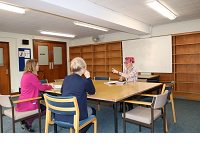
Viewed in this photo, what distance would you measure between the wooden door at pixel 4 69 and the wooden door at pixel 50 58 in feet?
3.62

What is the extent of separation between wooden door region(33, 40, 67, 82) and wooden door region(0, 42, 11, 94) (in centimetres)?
110

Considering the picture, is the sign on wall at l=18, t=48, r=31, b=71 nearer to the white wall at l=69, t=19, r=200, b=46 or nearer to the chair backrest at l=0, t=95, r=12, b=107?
the white wall at l=69, t=19, r=200, b=46

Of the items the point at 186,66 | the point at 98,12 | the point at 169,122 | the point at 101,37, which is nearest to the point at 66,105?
the point at 169,122

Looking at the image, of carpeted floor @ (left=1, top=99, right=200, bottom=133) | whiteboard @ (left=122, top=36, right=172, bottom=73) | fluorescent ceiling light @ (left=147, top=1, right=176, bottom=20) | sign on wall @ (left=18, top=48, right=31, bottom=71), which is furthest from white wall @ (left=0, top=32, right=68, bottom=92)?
fluorescent ceiling light @ (left=147, top=1, right=176, bottom=20)

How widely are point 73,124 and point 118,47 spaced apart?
528 cm

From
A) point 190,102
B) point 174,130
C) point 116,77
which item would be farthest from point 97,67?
point 174,130

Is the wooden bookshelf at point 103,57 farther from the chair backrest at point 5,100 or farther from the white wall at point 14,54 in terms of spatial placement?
the chair backrest at point 5,100

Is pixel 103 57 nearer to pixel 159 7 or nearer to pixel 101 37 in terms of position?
pixel 101 37

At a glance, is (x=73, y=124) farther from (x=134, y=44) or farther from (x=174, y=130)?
(x=134, y=44)

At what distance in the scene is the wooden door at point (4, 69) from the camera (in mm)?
6250

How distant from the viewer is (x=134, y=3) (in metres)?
3.61

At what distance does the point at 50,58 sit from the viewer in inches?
305

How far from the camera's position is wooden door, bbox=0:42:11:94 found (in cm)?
625
